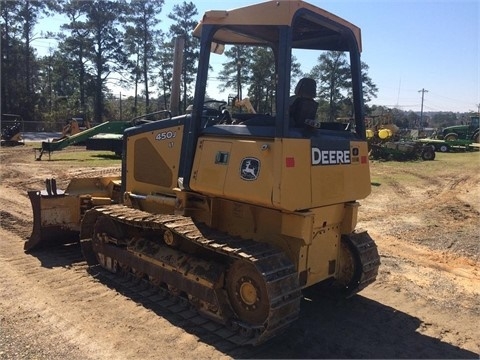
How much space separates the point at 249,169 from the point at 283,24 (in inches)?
53.8

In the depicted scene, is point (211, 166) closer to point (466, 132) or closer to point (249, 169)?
point (249, 169)

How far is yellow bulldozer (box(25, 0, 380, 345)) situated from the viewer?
13.1 feet

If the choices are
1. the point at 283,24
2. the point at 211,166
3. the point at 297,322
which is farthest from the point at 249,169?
the point at 297,322

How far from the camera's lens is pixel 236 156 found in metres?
4.25

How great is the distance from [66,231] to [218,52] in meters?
3.96

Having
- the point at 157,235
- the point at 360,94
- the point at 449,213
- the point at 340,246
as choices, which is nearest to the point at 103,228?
the point at 157,235

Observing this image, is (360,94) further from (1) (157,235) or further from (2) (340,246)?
(1) (157,235)

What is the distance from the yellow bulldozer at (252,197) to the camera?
13.1ft

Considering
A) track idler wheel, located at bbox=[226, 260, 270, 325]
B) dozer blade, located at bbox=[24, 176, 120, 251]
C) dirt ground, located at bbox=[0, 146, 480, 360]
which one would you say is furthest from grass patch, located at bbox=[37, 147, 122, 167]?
track idler wheel, located at bbox=[226, 260, 270, 325]

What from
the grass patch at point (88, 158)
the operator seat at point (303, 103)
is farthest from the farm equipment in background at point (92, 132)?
the operator seat at point (303, 103)

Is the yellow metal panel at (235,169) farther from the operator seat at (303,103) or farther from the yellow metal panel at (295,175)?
the operator seat at (303,103)

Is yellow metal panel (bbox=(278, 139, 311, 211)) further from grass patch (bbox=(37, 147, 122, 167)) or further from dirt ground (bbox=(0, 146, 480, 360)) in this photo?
grass patch (bbox=(37, 147, 122, 167))

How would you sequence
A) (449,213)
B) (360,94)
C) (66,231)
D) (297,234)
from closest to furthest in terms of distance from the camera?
(297,234)
(360,94)
(66,231)
(449,213)

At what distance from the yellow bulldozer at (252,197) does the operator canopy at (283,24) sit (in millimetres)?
12
